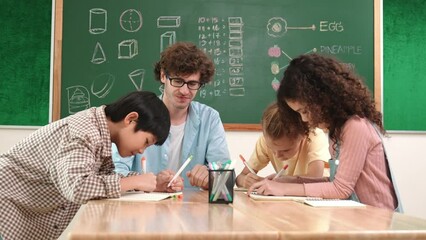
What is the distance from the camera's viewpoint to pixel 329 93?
177 cm

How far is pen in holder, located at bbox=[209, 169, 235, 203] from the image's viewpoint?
1.37 meters

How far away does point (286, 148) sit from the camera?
2.01 metres

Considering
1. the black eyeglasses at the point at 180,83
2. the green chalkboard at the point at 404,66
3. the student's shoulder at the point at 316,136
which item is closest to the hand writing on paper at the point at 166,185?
the black eyeglasses at the point at 180,83

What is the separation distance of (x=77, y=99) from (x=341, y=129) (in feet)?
6.78

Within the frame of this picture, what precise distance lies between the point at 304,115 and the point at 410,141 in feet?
6.41

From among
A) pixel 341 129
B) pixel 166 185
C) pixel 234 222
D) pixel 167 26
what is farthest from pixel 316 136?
pixel 167 26

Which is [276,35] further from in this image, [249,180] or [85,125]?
[85,125]

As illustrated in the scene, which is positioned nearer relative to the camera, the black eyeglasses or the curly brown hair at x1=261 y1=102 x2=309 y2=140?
the curly brown hair at x1=261 y1=102 x2=309 y2=140

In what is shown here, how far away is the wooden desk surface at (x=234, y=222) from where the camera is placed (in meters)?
0.79

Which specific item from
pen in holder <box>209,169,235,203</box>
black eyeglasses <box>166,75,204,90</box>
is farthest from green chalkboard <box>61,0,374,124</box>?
pen in holder <box>209,169,235,203</box>

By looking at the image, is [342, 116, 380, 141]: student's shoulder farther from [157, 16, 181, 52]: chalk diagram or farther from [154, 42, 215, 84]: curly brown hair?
[157, 16, 181, 52]: chalk diagram

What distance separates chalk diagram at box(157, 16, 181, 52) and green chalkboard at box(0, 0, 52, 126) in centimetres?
75

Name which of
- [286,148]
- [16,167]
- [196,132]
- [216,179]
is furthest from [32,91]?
[216,179]

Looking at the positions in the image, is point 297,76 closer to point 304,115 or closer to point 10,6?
point 304,115
